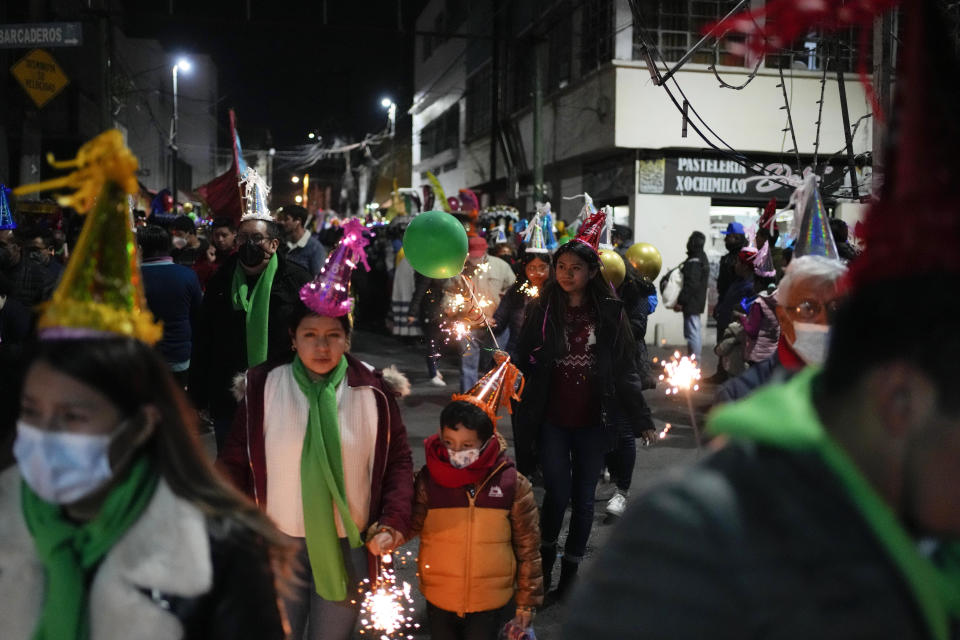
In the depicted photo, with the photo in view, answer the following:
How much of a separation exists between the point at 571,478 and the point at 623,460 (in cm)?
134

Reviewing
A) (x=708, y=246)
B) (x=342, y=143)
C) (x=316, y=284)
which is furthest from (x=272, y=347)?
(x=342, y=143)

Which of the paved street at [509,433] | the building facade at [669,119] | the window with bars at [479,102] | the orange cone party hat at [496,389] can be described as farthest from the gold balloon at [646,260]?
the window with bars at [479,102]

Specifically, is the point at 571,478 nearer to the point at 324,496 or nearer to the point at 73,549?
the point at 324,496

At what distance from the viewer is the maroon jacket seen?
3.54 metres

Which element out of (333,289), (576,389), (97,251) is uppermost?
(97,251)

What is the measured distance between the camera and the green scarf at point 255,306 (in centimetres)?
534

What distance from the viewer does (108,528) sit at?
187 centimetres

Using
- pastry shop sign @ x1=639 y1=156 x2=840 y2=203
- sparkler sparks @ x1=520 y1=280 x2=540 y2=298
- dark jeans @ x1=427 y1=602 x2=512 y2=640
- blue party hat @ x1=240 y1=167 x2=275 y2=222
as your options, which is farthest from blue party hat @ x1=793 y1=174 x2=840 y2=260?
pastry shop sign @ x1=639 y1=156 x2=840 y2=203

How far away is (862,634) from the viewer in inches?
46.2

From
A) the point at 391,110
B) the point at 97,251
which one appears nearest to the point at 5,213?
the point at 97,251

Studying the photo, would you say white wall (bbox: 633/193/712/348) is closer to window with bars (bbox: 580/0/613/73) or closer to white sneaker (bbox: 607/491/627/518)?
window with bars (bbox: 580/0/613/73)

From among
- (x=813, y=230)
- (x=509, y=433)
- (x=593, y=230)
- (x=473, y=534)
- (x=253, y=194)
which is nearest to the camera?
(x=473, y=534)

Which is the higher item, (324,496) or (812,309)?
(812,309)

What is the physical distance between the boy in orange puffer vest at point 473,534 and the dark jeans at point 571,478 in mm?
1151
